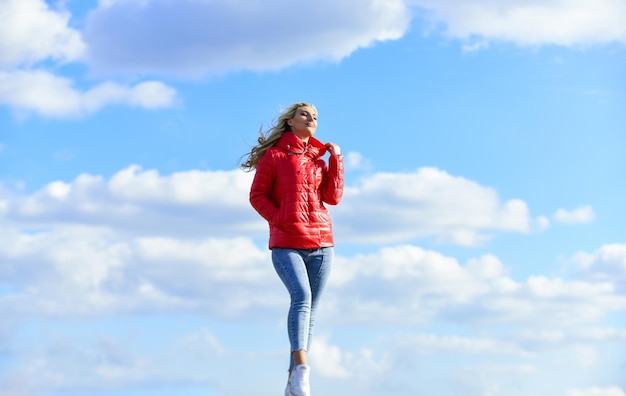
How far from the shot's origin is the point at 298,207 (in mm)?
9656

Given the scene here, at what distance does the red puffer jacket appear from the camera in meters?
9.59

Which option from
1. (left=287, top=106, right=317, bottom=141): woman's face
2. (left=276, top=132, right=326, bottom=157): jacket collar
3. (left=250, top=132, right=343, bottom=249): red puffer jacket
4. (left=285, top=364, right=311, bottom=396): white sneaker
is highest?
(left=287, top=106, right=317, bottom=141): woman's face

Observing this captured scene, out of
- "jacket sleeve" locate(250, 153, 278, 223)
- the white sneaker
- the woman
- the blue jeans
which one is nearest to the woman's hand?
the woman

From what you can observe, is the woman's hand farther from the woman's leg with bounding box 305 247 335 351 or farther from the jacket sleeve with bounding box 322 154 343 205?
the woman's leg with bounding box 305 247 335 351

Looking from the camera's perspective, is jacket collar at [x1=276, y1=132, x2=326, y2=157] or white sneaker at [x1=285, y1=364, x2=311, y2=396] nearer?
white sneaker at [x1=285, y1=364, x2=311, y2=396]

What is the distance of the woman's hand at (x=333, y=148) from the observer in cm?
1019

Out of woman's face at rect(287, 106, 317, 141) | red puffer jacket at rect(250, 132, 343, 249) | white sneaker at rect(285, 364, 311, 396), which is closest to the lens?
white sneaker at rect(285, 364, 311, 396)

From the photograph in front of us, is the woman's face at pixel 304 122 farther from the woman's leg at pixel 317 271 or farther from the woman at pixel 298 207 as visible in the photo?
the woman's leg at pixel 317 271

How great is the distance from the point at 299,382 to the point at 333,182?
255 centimetres

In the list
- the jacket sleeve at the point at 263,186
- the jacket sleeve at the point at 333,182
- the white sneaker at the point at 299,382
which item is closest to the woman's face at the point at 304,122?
the jacket sleeve at the point at 333,182

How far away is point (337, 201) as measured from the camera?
10.2m

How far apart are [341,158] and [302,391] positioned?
3.01 m

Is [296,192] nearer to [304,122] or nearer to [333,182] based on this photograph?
[333,182]

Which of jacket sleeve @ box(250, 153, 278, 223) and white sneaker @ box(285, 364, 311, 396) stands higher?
jacket sleeve @ box(250, 153, 278, 223)
